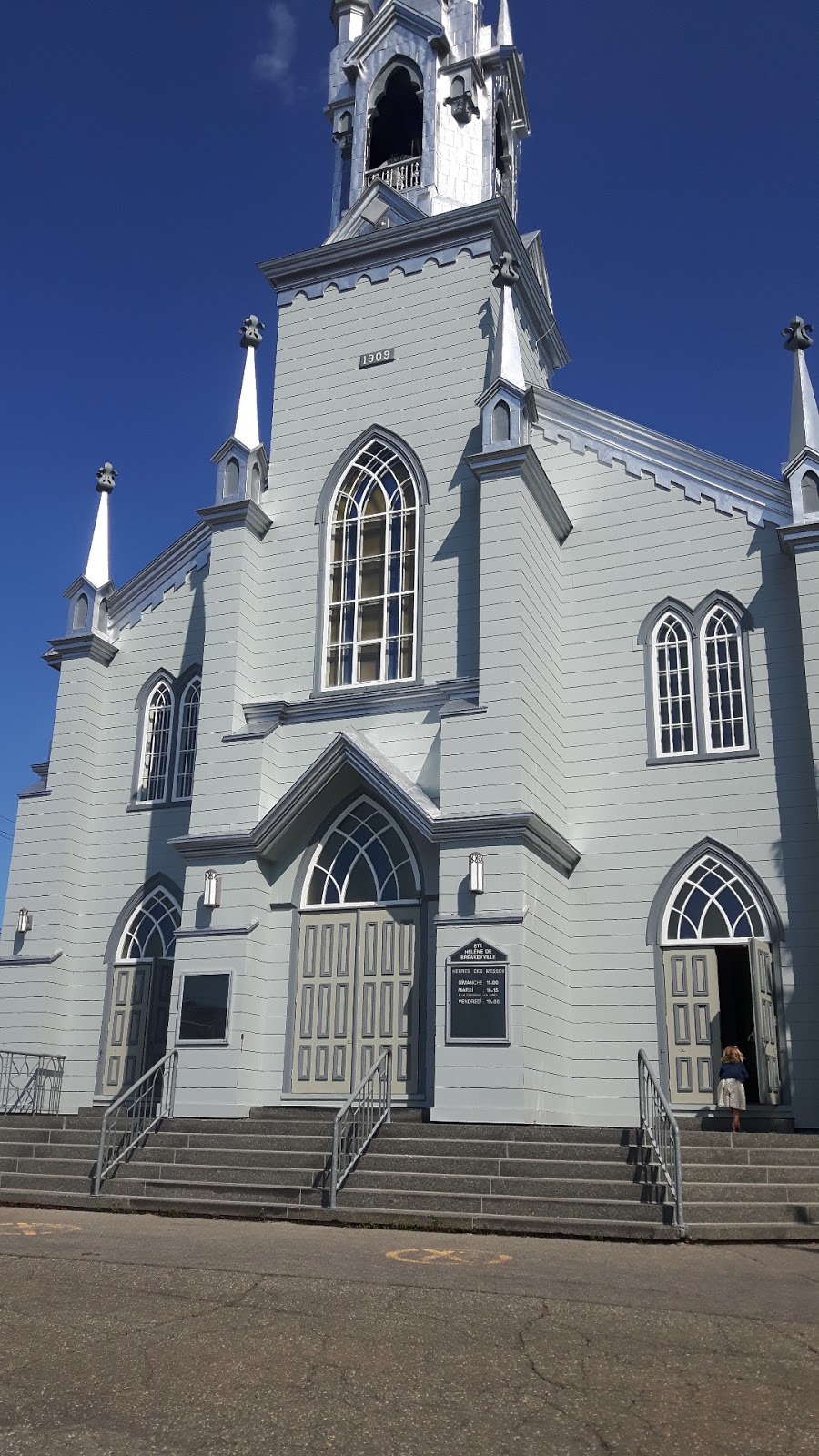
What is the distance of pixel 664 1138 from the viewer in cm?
1229

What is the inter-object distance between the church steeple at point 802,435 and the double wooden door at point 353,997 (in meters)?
7.70

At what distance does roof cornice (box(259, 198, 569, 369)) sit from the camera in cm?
2016

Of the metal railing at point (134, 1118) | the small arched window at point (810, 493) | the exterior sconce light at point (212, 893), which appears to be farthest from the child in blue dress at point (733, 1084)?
the small arched window at point (810, 493)

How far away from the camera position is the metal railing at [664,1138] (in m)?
11.2

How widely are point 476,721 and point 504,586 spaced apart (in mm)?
1920

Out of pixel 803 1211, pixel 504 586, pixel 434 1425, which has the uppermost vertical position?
pixel 504 586

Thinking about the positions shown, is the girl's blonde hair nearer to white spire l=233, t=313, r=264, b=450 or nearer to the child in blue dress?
the child in blue dress

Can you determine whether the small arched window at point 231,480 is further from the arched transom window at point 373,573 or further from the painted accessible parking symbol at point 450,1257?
the painted accessible parking symbol at point 450,1257

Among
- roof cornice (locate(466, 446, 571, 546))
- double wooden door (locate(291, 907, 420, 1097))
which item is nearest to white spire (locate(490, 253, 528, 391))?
roof cornice (locate(466, 446, 571, 546))

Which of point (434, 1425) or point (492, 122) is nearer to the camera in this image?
point (434, 1425)

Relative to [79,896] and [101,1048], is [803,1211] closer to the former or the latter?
[101,1048]

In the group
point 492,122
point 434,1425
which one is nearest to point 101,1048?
point 434,1425

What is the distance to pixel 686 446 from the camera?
60.7 ft

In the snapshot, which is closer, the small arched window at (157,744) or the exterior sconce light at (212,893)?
the exterior sconce light at (212,893)
